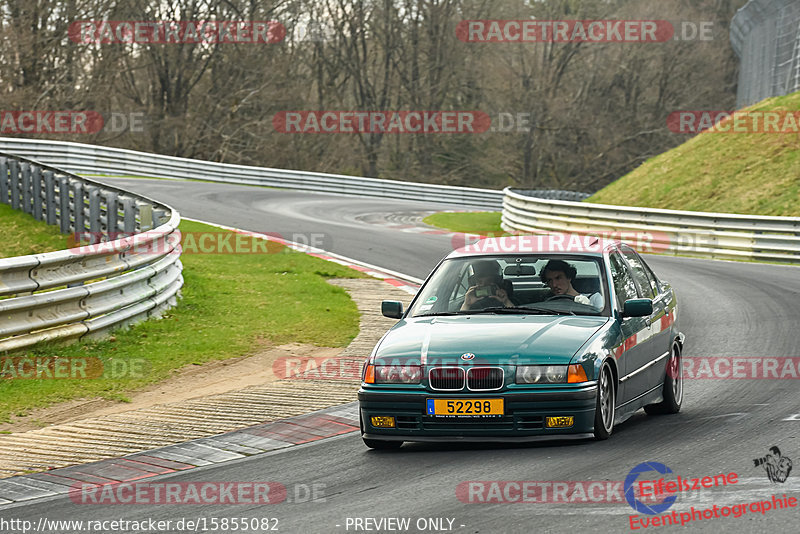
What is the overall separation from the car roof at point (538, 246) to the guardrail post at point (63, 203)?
1255 cm

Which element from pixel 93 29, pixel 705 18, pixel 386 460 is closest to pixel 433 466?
pixel 386 460

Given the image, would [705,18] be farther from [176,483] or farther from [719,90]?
[176,483]

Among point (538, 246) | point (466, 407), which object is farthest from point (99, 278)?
point (466, 407)

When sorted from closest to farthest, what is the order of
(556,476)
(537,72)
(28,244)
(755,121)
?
1. (556,476)
2. (28,244)
3. (755,121)
4. (537,72)

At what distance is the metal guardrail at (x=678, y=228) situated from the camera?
23.0 meters

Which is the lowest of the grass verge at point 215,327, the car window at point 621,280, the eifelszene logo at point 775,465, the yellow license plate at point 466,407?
the grass verge at point 215,327

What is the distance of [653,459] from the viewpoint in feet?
22.0

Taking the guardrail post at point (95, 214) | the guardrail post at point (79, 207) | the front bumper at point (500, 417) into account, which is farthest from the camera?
the guardrail post at point (79, 207)

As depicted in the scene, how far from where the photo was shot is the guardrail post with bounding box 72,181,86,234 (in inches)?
748

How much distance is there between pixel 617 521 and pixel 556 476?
1.01m

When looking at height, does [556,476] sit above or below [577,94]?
below

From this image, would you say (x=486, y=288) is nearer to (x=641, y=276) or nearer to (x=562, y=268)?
(x=562, y=268)

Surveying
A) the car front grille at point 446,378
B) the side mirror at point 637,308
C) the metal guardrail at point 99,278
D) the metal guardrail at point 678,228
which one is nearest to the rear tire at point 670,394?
the side mirror at point 637,308

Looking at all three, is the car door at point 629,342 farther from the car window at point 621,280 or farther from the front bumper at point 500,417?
the front bumper at point 500,417
